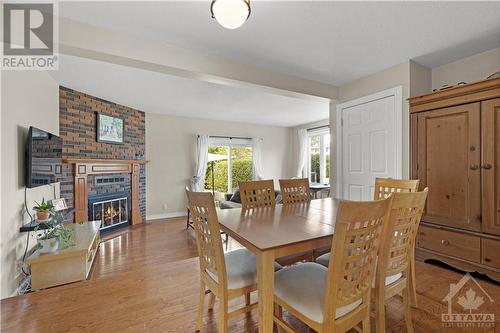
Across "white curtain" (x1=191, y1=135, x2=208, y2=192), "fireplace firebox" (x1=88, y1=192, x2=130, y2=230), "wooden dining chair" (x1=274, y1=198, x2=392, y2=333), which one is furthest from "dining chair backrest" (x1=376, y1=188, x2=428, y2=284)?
"white curtain" (x1=191, y1=135, x2=208, y2=192)

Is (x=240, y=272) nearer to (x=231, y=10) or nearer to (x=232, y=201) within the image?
(x=231, y=10)

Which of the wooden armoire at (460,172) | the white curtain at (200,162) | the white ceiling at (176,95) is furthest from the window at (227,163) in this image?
the wooden armoire at (460,172)

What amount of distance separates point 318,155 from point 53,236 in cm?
585

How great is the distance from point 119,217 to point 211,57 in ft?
12.2

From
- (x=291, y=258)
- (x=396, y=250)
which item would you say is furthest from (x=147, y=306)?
(x=396, y=250)

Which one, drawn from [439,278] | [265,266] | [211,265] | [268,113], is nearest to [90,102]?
[268,113]

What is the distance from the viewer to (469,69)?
8.30 feet

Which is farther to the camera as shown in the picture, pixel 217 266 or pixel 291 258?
pixel 291 258

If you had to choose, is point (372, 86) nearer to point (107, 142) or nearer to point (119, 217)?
point (107, 142)

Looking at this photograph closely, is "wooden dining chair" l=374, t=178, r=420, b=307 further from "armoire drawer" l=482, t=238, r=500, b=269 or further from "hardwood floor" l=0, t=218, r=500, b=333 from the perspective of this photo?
"armoire drawer" l=482, t=238, r=500, b=269

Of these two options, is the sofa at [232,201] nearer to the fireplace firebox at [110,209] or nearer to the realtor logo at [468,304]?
the fireplace firebox at [110,209]

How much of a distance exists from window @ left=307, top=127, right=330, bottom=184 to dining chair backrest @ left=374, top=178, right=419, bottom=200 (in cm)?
417

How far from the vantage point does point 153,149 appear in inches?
208

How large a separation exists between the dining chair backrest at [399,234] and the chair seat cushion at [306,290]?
0.27 m
